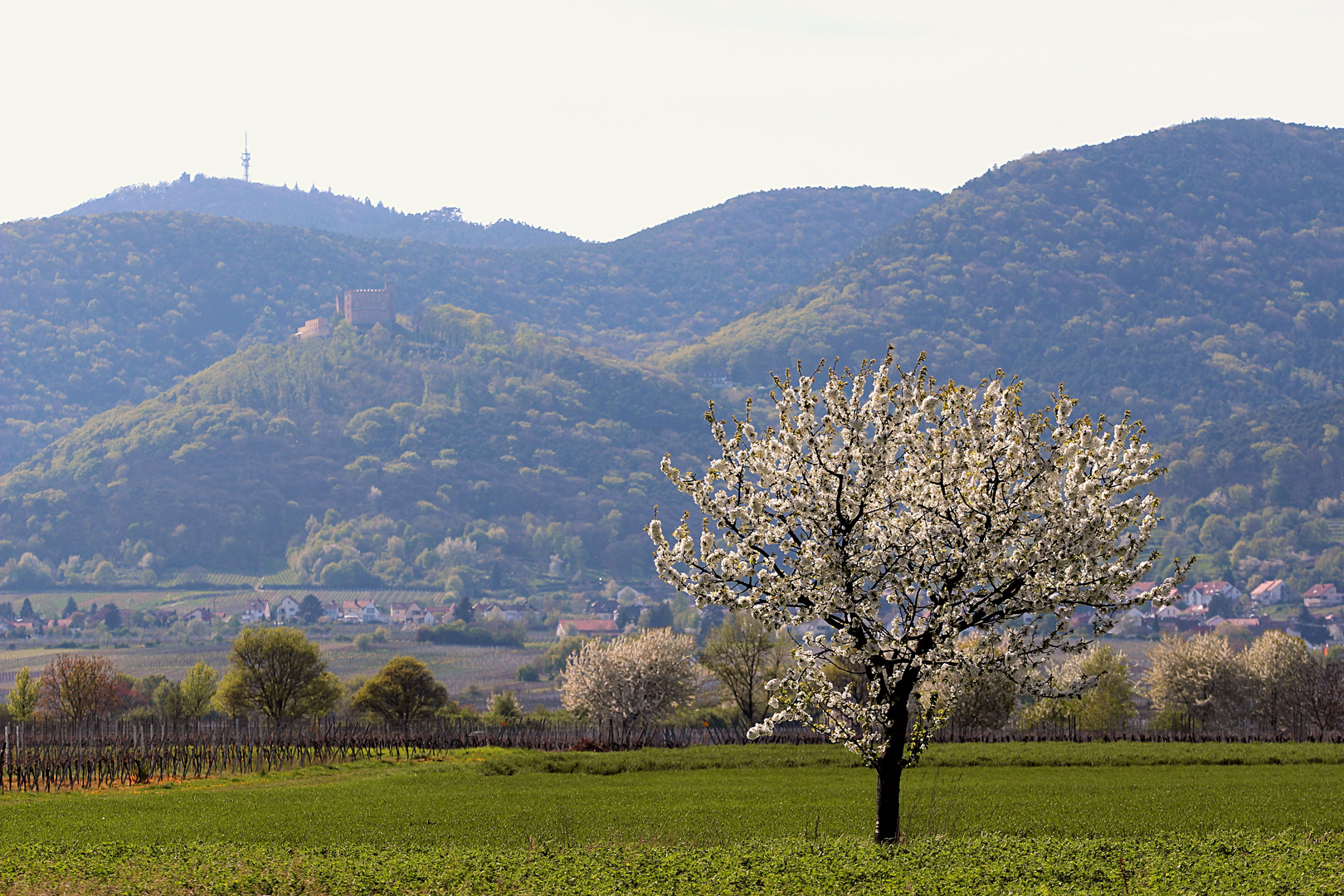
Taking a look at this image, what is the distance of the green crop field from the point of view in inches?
966

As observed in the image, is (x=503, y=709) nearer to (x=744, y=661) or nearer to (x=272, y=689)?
(x=272, y=689)

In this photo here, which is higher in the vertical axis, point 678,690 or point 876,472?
point 876,472

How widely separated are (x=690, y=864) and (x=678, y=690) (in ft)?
242

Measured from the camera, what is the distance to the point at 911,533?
25.1 meters

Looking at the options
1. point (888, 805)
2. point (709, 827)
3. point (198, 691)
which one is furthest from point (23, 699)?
point (888, 805)

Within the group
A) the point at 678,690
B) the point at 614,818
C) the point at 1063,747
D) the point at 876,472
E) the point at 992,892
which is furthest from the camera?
the point at 678,690

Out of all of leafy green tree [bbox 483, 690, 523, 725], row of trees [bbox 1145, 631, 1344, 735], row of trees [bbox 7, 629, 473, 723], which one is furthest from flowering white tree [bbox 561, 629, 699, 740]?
row of trees [bbox 1145, 631, 1344, 735]

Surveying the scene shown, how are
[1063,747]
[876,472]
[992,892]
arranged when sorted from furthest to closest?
[1063,747] → [876,472] → [992,892]

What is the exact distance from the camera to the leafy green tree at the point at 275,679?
98.6m

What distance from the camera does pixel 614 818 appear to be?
3978 cm

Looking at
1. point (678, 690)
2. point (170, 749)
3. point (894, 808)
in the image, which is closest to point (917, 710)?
point (894, 808)

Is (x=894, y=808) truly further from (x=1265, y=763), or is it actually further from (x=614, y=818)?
(x=1265, y=763)

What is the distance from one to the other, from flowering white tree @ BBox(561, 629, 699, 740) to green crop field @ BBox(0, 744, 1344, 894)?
32.3 meters

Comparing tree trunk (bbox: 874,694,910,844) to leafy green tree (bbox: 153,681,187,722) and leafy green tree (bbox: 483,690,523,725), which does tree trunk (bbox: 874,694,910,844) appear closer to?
leafy green tree (bbox: 483,690,523,725)
